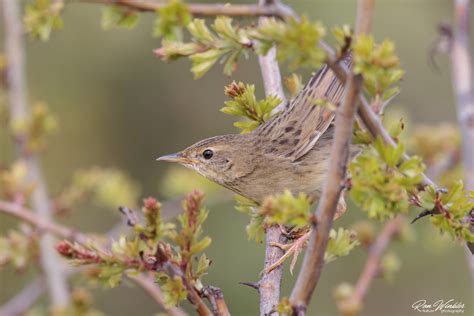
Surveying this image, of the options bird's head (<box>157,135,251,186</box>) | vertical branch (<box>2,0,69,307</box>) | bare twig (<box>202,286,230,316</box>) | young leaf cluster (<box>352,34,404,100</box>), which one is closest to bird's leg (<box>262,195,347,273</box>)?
bare twig (<box>202,286,230,316</box>)

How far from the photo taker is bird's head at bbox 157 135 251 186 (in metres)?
3.71

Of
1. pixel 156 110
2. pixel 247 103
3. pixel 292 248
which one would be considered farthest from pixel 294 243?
pixel 156 110

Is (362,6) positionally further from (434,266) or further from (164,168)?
(164,168)

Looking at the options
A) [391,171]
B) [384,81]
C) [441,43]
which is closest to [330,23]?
[441,43]

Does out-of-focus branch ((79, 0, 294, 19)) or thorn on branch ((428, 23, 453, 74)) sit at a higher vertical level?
thorn on branch ((428, 23, 453, 74))

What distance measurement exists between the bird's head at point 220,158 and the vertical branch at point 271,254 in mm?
454

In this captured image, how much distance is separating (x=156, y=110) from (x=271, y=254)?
6.67 m

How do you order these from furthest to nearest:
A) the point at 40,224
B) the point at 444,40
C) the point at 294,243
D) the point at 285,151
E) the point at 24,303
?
1. the point at 24,303
2. the point at 285,151
3. the point at 444,40
4. the point at 40,224
5. the point at 294,243

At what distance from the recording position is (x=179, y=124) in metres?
8.92

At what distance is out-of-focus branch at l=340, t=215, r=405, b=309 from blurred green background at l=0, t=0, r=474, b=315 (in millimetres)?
3291

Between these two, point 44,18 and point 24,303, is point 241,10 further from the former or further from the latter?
point 24,303

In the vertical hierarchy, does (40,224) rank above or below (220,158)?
below

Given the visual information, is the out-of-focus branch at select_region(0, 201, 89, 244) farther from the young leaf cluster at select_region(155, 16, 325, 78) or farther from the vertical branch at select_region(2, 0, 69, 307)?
the young leaf cluster at select_region(155, 16, 325, 78)

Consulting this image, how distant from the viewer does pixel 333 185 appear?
1562 millimetres
